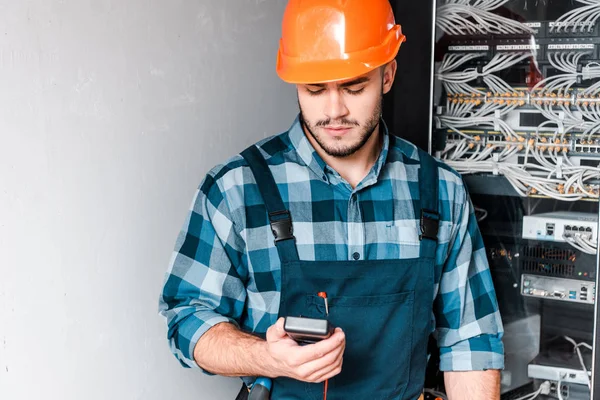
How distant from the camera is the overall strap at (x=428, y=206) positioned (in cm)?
156

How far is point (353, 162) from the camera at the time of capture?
1639 mm

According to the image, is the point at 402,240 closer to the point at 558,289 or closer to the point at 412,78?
the point at 558,289

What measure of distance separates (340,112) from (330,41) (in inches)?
5.9

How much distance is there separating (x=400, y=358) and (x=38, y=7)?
1.02 m

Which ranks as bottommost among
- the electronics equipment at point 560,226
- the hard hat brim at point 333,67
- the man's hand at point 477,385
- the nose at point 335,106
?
the man's hand at point 477,385

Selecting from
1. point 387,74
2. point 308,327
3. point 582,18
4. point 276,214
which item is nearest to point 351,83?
point 387,74

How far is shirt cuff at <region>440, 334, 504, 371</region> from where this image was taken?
65.2 inches

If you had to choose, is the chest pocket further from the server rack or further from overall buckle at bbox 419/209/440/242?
the server rack

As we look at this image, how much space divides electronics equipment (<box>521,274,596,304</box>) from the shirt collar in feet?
2.88

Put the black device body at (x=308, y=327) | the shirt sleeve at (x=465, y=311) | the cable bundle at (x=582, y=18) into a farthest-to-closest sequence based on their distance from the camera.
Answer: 1. the cable bundle at (x=582, y=18)
2. the shirt sleeve at (x=465, y=311)
3. the black device body at (x=308, y=327)

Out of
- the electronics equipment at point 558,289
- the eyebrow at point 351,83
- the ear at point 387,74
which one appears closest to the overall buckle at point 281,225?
the eyebrow at point 351,83

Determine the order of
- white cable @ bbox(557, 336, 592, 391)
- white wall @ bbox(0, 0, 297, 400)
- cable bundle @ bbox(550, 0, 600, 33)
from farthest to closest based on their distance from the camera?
white cable @ bbox(557, 336, 592, 391) → cable bundle @ bbox(550, 0, 600, 33) → white wall @ bbox(0, 0, 297, 400)

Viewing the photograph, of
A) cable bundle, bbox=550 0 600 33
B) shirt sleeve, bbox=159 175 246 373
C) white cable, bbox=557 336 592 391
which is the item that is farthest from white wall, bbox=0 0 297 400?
white cable, bbox=557 336 592 391

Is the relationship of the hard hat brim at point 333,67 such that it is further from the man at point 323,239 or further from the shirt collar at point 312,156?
the shirt collar at point 312,156
